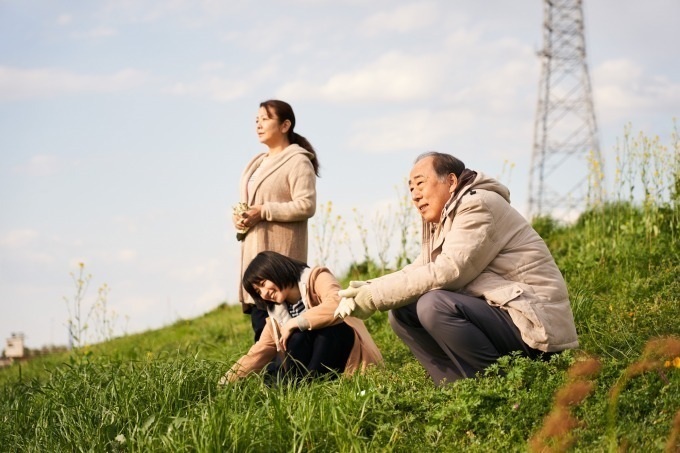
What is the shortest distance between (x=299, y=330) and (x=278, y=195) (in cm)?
141

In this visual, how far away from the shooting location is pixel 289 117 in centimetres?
590

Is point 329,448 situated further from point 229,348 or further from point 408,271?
point 229,348

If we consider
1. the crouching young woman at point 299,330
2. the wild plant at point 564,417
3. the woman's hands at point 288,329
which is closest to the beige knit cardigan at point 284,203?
the crouching young woman at point 299,330

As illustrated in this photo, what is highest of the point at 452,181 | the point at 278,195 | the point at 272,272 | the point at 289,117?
the point at 289,117

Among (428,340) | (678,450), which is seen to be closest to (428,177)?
(428,340)

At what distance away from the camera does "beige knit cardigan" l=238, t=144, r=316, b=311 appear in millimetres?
5727

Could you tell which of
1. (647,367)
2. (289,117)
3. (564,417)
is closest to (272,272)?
(289,117)

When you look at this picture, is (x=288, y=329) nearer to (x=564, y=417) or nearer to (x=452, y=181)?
(x=452, y=181)

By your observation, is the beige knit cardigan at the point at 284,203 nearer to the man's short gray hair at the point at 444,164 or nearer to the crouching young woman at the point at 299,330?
the crouching young woman at the point at 299,330

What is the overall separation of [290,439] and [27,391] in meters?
2.33

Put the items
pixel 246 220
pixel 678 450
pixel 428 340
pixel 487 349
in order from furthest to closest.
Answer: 1. pixel 246 220
2. pixel 428 340
3. pixel 487 349
4. pixel 678 450

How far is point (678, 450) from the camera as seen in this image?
11.0ft

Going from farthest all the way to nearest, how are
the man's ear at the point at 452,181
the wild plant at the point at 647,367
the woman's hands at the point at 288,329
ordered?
the woman's hands at the point at 288,329, the man's ear at the point at 452,181, the wild plant at the point at 647,367

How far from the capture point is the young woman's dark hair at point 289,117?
5.84 metres
